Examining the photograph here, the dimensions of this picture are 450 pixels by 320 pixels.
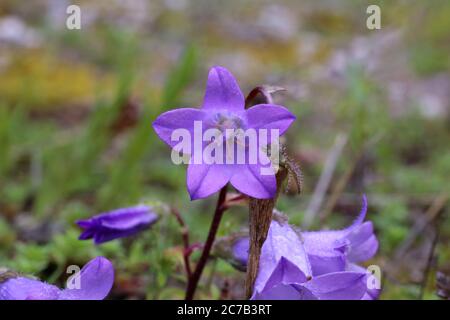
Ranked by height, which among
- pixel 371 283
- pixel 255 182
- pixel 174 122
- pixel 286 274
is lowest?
pixel 371 283

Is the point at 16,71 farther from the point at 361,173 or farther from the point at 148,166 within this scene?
the point at 361,173

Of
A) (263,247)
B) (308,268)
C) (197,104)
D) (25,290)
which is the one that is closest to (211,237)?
(263,247)

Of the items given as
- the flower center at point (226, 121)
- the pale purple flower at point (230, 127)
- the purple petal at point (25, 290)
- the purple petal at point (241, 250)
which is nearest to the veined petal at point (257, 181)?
the pale purple flower at point (230, 127)

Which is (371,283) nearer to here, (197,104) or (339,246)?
(339,246)

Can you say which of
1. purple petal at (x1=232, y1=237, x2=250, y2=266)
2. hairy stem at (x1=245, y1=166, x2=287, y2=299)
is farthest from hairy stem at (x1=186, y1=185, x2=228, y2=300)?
hairy stem at (x1=245, y1=166, x2=287, y2=299)

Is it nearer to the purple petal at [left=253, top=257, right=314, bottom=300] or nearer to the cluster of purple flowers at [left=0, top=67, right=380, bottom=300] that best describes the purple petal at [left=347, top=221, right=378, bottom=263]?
the cluster of purple flowers at [left=0, top=67, right=380, bottom=300]
